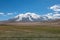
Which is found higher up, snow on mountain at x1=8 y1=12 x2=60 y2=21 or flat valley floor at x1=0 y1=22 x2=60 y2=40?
snow on mountain at x1=8 y1=12 x2=60 y2=21

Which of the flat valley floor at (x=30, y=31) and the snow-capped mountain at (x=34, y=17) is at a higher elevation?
the snow-capped mountain at (x=34, y=17)

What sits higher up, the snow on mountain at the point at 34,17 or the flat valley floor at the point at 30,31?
the snow on mountain at the point at 34,17

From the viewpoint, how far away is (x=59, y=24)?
12.8 feet

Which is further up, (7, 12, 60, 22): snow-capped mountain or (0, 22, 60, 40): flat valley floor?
(7, 12, 60, 22): snow-capped mountain

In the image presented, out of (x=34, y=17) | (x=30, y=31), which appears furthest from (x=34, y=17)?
(x=30, y=31)

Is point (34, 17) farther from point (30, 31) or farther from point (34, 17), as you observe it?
point (30, 31)

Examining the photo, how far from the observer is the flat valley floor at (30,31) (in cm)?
385

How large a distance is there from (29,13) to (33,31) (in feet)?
1.19

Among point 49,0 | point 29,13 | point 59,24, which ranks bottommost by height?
point 59,24

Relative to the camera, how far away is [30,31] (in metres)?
3.86

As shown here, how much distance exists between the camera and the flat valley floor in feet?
12.6

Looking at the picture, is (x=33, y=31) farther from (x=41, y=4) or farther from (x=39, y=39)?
(x=41, y=4)

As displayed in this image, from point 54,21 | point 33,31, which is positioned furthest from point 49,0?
point 33,31

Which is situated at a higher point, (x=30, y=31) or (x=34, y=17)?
(x=34, y=17)
